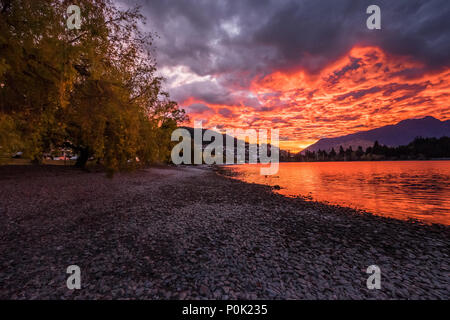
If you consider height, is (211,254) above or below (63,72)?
below

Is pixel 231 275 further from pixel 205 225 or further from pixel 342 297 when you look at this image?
pixel 205 225

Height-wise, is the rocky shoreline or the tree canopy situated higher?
the tree canopy

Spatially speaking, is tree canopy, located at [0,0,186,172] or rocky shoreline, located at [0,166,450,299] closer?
rocky shoreline, located at [0,166,450,299]

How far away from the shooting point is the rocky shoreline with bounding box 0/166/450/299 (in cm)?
512

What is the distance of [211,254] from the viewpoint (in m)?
6.95

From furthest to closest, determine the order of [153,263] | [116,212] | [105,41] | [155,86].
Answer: [155,86], [116,212], [105,41], [153,263]

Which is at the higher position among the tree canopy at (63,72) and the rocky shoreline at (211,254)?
the tree canopy at (63,72)

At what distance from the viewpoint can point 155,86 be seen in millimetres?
18156

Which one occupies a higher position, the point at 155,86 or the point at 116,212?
the point at 155,86

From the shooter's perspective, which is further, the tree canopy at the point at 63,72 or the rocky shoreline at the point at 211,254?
the tree canopy at the point at 63,72

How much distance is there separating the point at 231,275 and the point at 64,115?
13068 millimetres

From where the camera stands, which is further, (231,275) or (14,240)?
(14,240)

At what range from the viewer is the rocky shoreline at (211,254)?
512cm

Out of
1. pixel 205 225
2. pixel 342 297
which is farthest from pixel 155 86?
pixel 342 297
